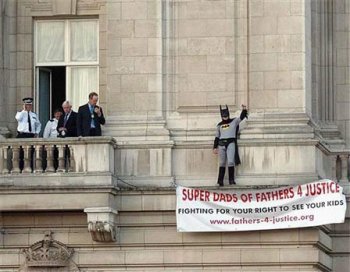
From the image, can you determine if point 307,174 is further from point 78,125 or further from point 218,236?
point 78,125

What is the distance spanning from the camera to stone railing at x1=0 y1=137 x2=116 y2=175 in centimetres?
4362

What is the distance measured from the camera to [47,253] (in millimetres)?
44219

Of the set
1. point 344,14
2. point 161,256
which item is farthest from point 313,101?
point 161,256

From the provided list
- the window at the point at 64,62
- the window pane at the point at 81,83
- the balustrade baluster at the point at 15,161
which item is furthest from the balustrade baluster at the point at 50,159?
the window pane at the point at 81,83

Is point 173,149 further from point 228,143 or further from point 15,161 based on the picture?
point 15,161

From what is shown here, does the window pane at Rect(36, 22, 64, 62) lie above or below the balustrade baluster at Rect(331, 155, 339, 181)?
above

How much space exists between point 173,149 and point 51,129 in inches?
113

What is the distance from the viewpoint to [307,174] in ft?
144

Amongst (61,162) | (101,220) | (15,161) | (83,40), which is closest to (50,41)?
(83,40)

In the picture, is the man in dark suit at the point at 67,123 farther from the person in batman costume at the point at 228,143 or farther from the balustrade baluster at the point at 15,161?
the person in batman costume at the point at 228,143

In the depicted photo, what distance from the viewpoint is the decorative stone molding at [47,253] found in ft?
145

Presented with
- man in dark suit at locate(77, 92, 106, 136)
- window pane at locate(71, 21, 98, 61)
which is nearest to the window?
window pane at locate(71, 21, 98, 61)

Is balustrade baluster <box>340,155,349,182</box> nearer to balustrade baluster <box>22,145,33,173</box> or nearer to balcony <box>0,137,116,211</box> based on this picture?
balcony <box>0,137,116,211</box>

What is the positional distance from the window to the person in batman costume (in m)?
3.62
